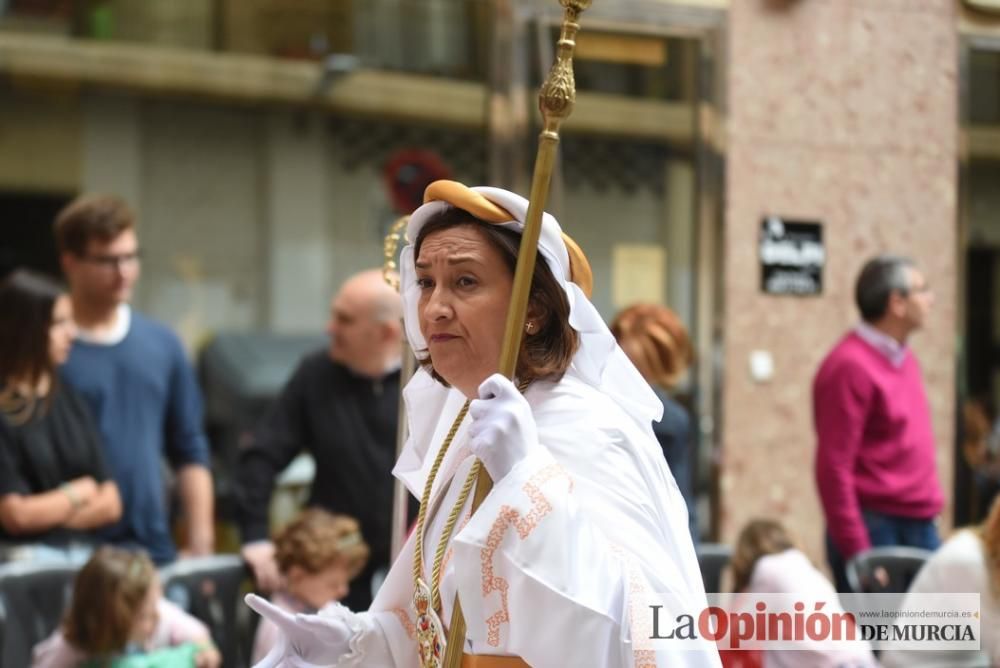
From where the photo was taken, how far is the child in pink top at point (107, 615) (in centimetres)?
480

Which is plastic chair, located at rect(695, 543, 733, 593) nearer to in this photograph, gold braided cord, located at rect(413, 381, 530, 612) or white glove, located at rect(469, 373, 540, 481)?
gold braided cord, located at rect(413, 381, 530, 612)

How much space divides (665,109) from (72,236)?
3.68 meters

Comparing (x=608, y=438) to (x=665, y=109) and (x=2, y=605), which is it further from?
(x=665, y=109)

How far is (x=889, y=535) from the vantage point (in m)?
6.80

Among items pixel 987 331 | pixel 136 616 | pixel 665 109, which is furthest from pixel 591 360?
pixel 987 331

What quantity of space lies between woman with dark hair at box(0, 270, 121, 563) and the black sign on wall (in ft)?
12.7

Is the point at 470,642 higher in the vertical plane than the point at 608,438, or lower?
lower

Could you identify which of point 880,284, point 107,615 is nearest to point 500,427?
point 107,615

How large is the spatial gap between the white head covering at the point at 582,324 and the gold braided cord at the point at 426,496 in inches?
6.6

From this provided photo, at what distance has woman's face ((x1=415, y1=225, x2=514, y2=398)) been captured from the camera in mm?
2908

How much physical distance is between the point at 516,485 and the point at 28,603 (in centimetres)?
286

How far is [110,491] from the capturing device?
17.7 ft

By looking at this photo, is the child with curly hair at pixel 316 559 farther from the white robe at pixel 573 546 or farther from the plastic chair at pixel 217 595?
the white robe at pixel 573 546

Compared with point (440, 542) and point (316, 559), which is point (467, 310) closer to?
point (440, 542)
